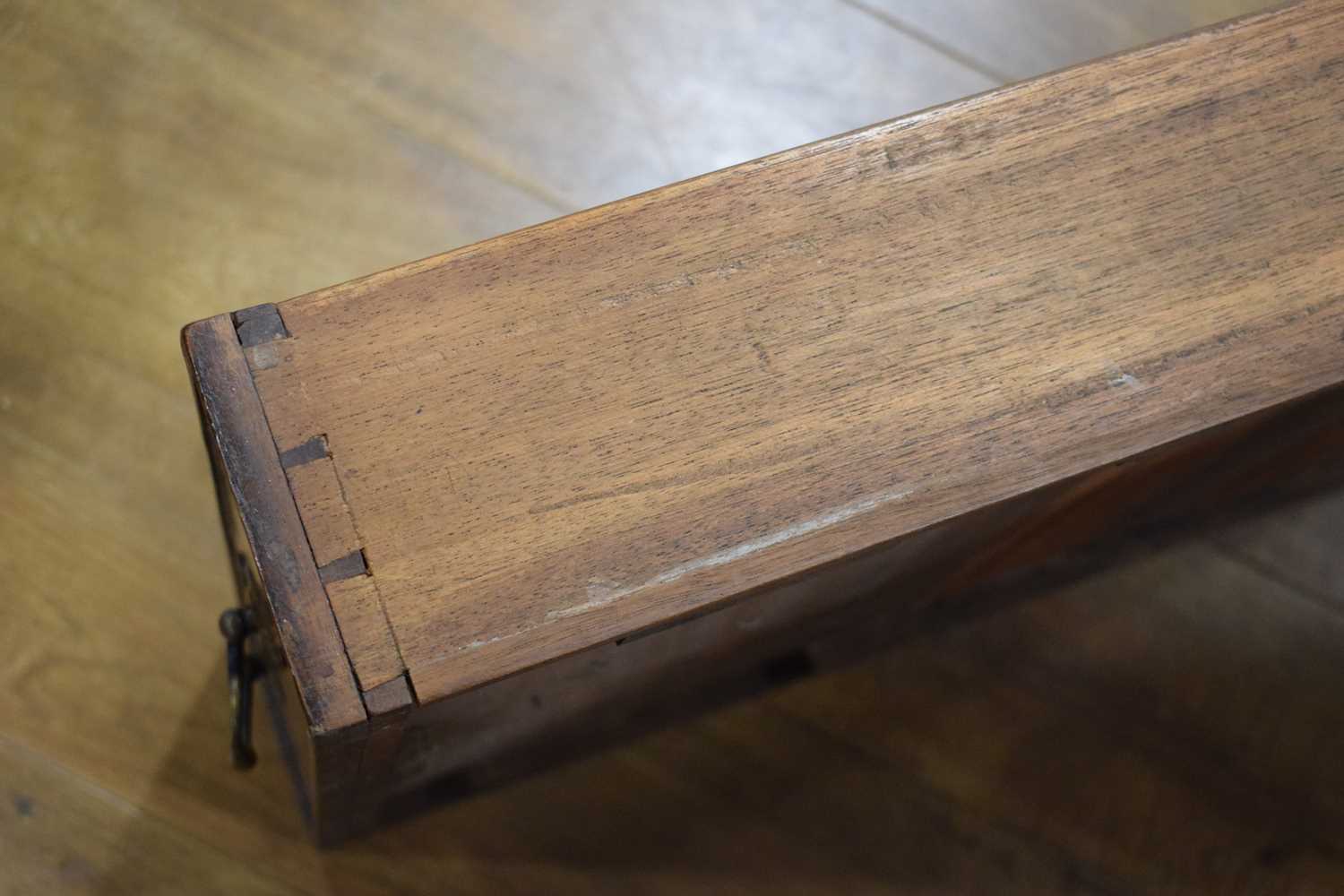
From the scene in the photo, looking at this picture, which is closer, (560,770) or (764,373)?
(764,373)

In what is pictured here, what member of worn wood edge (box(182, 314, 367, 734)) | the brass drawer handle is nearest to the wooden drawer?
worn wood edge (box(182, 314, 367, 734))

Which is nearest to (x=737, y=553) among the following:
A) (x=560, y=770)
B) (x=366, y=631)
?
(x=366, y=631)

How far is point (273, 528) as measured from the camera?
23.1 inches

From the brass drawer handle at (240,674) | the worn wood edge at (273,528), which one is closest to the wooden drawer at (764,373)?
the worn wood edge at (273,528)

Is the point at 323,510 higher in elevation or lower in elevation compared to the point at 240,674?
higher

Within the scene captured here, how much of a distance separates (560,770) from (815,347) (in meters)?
0.46

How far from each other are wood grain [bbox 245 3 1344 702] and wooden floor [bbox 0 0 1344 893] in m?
0.42

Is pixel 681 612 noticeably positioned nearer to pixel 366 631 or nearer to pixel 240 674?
pixel 366 631

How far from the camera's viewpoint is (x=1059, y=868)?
99cm

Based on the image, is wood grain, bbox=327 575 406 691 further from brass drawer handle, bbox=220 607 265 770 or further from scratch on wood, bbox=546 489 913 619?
brass drawer handle, bbox=220 607 265 770

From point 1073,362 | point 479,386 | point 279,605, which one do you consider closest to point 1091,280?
point 1073,362

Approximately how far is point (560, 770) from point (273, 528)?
1.47 feet

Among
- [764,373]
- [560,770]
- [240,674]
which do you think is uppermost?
[764,373]

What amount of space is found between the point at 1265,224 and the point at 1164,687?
474 millimetres
